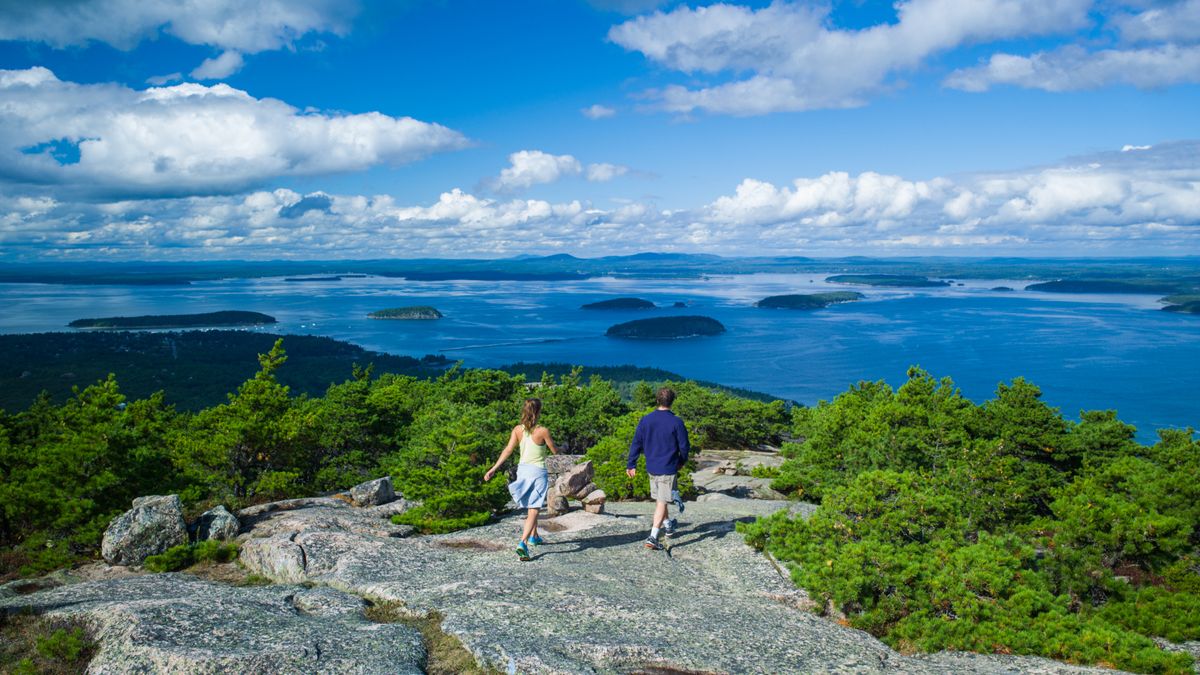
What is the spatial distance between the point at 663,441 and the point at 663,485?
33.1 inches

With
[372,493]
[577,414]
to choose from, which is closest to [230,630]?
[372,493]

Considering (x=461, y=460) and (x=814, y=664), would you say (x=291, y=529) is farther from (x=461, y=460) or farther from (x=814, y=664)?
(x=814, y=664)

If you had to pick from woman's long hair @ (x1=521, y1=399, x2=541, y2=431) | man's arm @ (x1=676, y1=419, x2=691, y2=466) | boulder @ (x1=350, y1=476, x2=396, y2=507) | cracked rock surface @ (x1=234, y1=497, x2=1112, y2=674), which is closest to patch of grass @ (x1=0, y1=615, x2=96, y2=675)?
cracked rock surface @ (x1=234, y1=497, x2=1112, y2=674)

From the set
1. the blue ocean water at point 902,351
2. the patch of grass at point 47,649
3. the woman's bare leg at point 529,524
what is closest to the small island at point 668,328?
the blue ocean water at point 902,351

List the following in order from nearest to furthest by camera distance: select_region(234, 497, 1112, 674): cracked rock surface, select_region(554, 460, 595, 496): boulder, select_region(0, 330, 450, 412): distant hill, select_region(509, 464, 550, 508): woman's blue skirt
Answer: select_region(234, 497, 1112, 674): cracked rock surface → select_region(509, 464, 550, 508): woman's blue skirt → select_region(554, 460, 595, 496): boulder → select_region(0, 330, 450, 412): distant hill

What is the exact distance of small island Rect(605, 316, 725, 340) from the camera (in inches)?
7288

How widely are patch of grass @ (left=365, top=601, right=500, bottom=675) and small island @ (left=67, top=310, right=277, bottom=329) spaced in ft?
657

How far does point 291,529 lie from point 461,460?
3.51m

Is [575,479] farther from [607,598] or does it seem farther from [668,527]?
[607,598]

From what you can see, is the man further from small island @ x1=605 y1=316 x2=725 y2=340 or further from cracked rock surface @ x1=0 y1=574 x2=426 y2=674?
small island @ x1=605 y1=316 x2=725 y2=340

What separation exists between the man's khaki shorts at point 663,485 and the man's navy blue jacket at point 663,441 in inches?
4.4

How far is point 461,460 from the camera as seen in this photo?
14.2 metres

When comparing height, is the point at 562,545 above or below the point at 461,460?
below

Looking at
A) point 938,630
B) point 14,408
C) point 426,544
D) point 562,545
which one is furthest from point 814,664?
point 14,408
